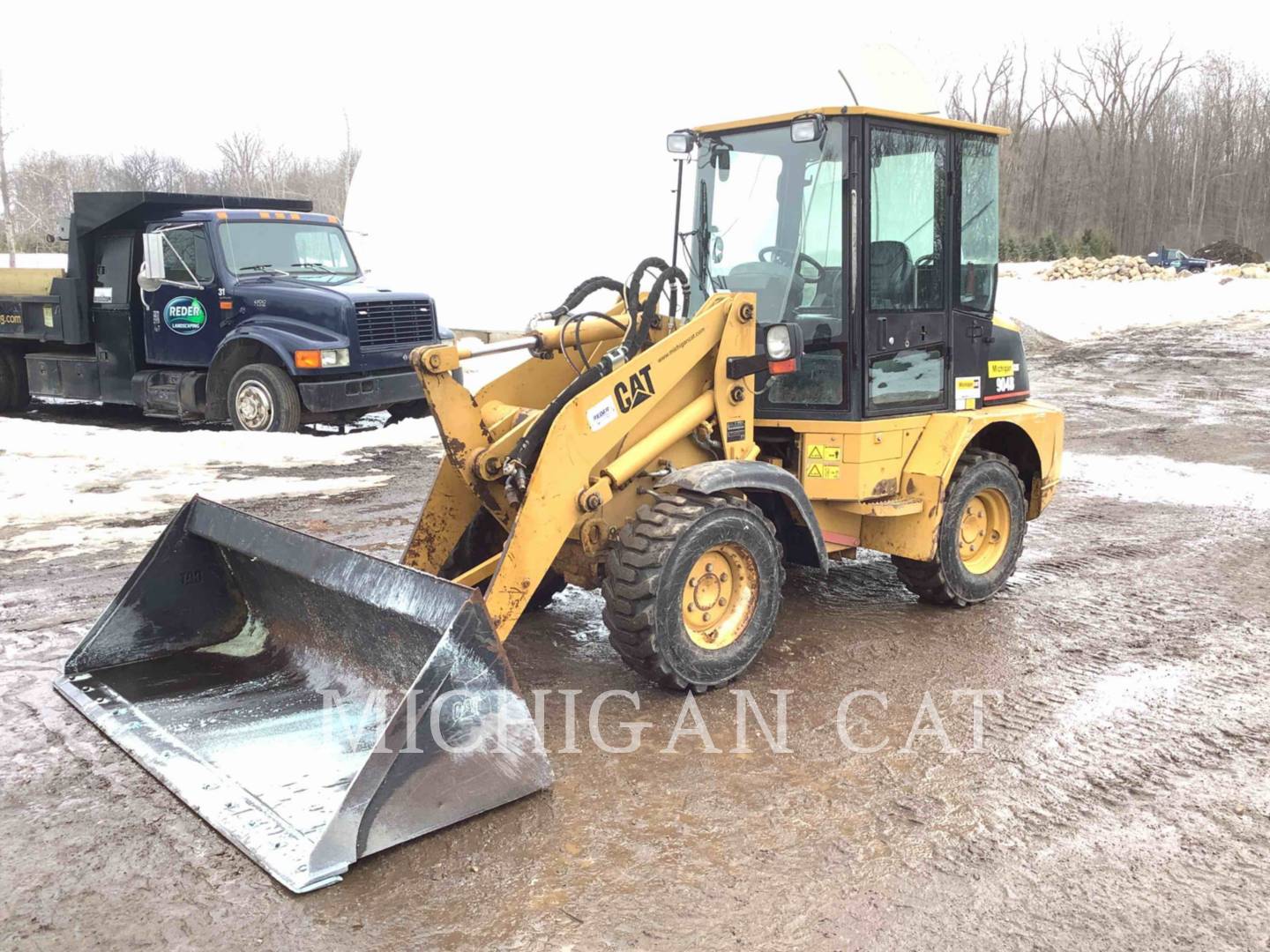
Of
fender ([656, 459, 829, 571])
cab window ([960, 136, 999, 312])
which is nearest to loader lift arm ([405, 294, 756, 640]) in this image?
fender ([656, 459, 829, 571])

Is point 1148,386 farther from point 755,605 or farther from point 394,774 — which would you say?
point 394,774

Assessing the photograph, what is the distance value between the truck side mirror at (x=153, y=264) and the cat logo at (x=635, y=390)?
27.7 ft

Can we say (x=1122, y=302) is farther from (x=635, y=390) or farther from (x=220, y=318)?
(x=635, y=390)

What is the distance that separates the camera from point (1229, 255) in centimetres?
4603

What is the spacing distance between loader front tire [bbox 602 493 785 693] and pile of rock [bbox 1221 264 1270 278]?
114 ft

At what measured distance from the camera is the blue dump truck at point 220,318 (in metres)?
10.9

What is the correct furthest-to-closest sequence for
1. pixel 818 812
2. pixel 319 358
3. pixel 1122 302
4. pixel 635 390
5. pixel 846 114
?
1. pixel 1122 302
2. pixel 319 358
3. pixel 846 114
4. pixel 635 390
5. pixel 818 812

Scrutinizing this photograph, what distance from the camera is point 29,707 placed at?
14.5ft

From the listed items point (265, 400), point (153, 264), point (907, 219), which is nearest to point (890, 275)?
point (907, 219)

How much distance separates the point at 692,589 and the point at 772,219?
6.20 ft

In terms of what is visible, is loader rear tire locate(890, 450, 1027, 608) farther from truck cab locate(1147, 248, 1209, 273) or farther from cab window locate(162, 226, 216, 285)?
truck cab locate(1147, 248, 1209, 273)

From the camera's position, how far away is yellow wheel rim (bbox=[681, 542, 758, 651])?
178 inches

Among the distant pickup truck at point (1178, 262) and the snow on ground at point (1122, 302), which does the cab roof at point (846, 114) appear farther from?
the distant pickup truck at point (1178, 262)

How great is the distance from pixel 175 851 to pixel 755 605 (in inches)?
92.5
